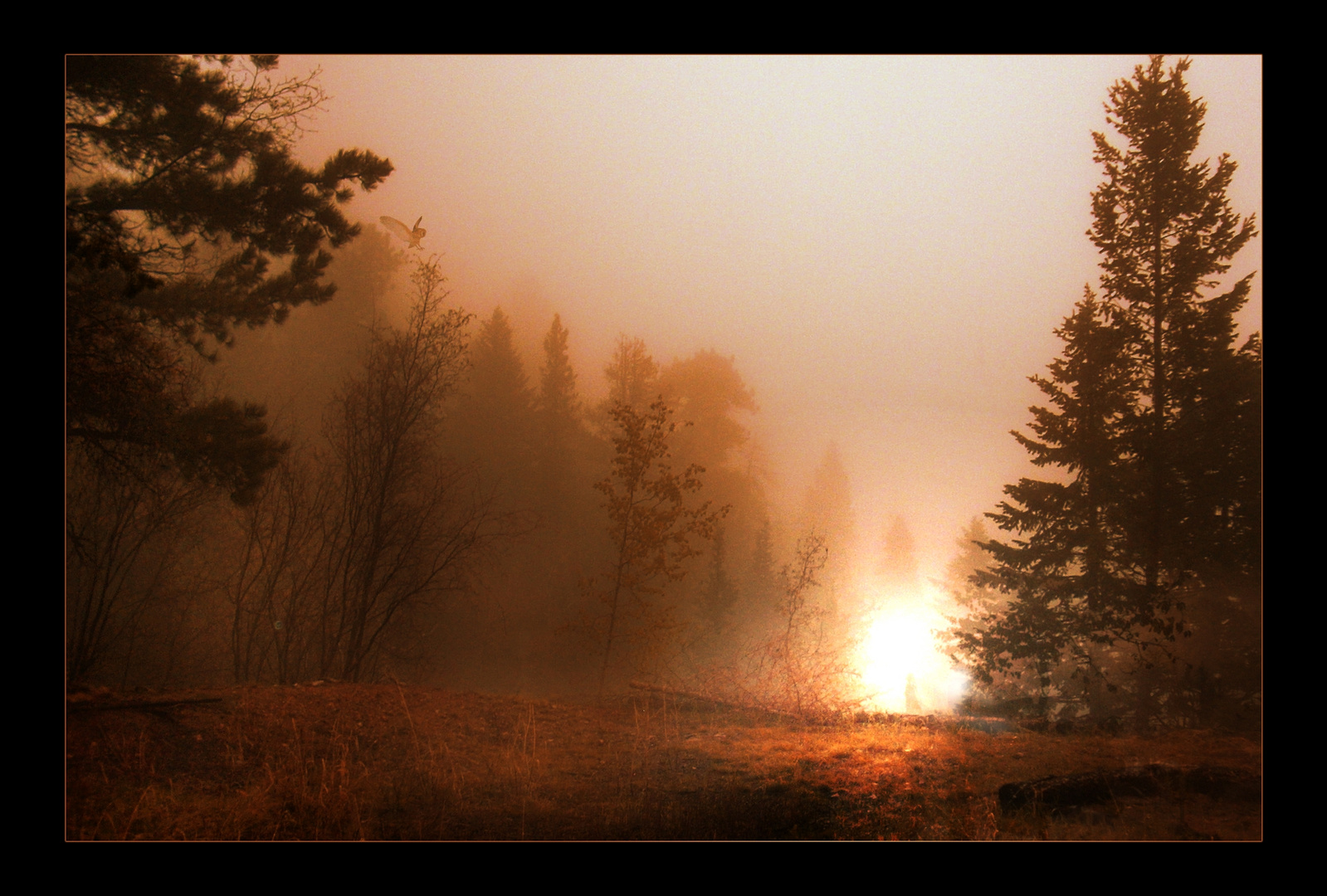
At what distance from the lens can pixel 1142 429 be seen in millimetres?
6449

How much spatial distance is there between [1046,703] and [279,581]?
33.0ft

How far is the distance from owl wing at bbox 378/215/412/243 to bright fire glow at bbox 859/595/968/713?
24.6ft

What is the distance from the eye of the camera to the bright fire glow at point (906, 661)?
6848 mm

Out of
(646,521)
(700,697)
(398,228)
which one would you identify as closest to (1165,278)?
(646,521)

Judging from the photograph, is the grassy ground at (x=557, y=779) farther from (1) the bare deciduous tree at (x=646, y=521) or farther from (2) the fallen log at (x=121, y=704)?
(1) the bare deciduous tree at (x=646, y=521)

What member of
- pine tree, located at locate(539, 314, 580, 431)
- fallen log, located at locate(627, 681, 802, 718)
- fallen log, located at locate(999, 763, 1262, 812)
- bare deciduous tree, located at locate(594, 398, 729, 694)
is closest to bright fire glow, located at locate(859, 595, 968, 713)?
fallen log, located at locate(627, 681, 802, 718)

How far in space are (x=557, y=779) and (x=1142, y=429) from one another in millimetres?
7087

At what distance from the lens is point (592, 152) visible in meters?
7.56

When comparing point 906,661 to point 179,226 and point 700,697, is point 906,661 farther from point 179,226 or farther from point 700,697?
point 179,226

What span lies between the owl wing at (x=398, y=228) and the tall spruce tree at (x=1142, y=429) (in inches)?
311

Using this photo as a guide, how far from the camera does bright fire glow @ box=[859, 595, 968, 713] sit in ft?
22.5

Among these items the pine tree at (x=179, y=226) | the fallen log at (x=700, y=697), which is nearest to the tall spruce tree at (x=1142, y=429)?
the fallen log at (x=700, y=697)
